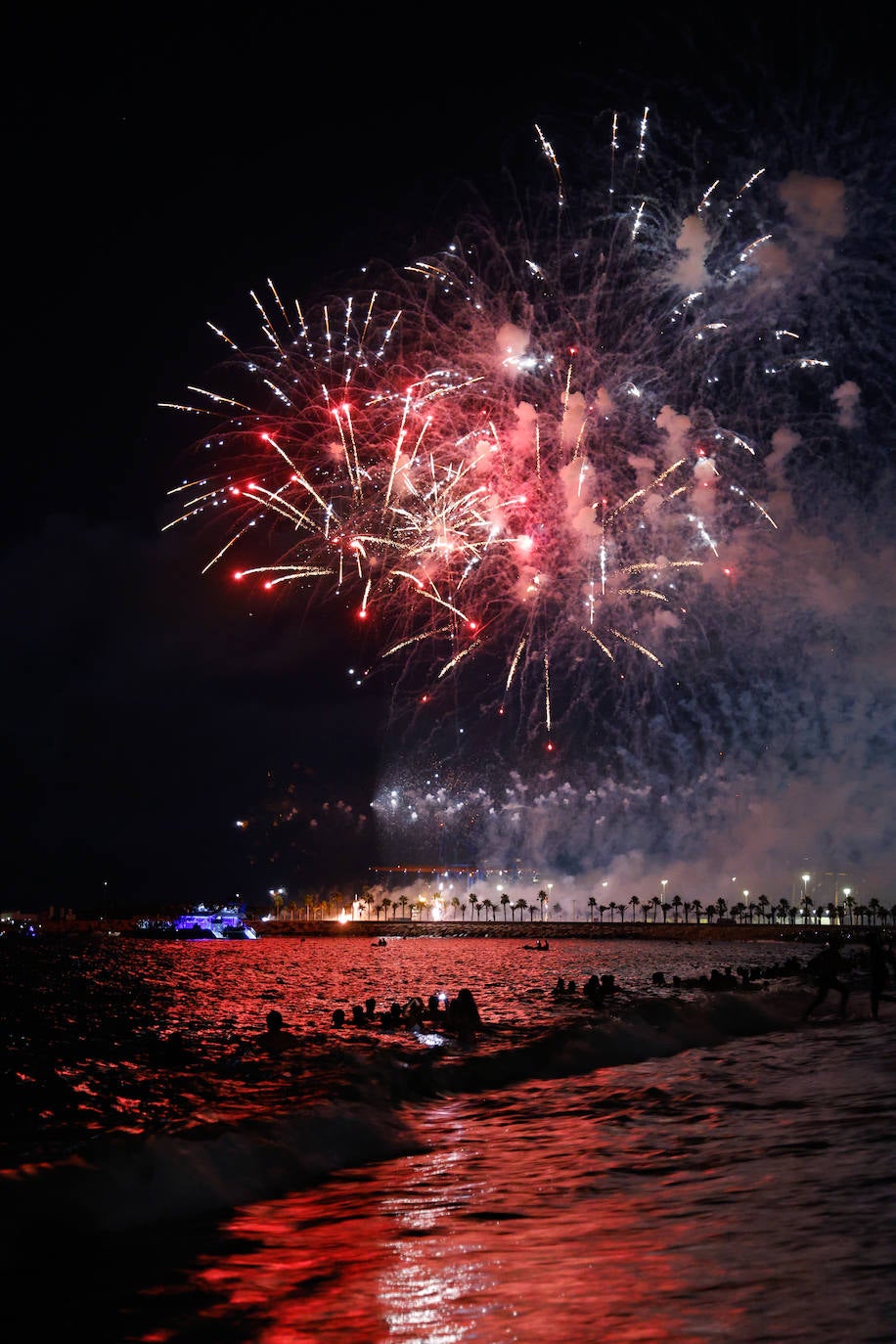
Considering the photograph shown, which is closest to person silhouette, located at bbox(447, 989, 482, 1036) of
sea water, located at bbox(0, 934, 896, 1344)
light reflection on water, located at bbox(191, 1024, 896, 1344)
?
sea water, located at bbox(0, 934, 896, 1344)

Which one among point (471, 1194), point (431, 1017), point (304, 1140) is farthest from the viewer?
point (431, 1017)

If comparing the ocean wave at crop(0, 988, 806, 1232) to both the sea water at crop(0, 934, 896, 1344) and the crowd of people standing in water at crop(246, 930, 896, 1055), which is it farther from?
the crowd of people standing in water at crop(246, 930, 896, 1055)

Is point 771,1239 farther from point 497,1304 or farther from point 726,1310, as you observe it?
point 497,1304

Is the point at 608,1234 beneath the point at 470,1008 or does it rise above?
above

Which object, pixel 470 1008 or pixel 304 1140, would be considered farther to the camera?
pixel 470 1008

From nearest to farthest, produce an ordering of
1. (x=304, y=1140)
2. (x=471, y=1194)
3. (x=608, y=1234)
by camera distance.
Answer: (x=608, y=1234), (x=471, y=1194), (x=304, y=1140)

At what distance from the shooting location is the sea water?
612 centimetres

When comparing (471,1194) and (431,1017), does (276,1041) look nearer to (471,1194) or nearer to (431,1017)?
(431,1017)

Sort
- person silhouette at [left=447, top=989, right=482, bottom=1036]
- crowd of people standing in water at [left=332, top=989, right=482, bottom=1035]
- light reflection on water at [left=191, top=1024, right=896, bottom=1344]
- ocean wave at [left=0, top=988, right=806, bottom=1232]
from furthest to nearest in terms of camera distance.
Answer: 1. crowd of people standing in water at [left=332, top=989, right=482, bottom=1035]
2. person silhouette at [left=447, top=989, right=482, bottom=1036]
3. ocean wave at [left=0, top=988, right=806, bottom=1232]
4. light reflection on water at [left=191, top=1024, right=896, bottom=1344]

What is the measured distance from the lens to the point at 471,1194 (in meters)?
9.61

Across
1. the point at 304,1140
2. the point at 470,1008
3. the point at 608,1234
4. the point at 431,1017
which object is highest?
the point at 608,1234

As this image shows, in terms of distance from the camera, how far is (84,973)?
295ft

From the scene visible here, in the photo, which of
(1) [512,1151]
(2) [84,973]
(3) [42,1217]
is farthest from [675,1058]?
(2) [84,973]

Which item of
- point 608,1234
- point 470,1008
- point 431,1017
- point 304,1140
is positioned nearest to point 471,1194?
point 608,1234
